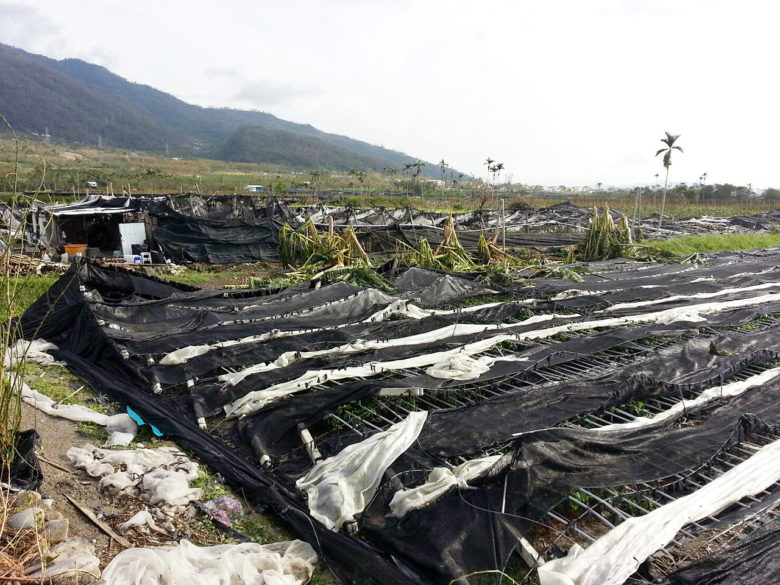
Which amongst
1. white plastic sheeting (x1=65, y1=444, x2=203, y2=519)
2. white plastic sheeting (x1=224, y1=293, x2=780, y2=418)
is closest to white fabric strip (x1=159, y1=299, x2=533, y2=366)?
white plastic sheeting (x1=224, y1=293, x2=780, y2=418)

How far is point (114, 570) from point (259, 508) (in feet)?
3.40

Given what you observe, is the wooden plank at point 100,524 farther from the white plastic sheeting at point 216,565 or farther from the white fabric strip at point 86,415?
the white fabric strip at point 86,415

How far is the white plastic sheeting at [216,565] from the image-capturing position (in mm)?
2264

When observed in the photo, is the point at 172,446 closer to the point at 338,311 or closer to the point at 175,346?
the point at 175,346

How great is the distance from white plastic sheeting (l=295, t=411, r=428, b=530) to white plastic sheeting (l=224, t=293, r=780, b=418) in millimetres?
1048

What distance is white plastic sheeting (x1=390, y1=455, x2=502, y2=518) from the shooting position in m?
2.84

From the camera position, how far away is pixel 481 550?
8.28ft

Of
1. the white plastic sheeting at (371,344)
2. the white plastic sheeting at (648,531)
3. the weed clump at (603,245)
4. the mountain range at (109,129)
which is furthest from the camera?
the mountain range at (109,129)

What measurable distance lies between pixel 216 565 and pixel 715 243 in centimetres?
1752

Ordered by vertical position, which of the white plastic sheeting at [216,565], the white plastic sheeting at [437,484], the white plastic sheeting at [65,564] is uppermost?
the white plastic sheeting at [437,484]

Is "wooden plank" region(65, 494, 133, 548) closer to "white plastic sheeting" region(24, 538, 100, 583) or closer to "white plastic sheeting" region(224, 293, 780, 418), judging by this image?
"white plastic sheeting" region(24, 538, 100, 583)

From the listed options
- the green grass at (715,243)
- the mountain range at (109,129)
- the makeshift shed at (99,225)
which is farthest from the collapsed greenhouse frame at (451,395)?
the mountain range at (109,129)

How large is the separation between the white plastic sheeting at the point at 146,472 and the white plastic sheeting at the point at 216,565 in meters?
0.62

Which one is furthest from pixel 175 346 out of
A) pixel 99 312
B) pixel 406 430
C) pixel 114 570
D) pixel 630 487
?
pixel 630 487
